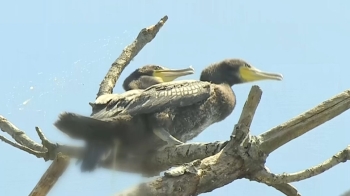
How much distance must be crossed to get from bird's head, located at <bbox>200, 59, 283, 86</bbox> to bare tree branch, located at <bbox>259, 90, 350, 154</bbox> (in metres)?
1.83

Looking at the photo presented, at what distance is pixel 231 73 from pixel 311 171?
198cm

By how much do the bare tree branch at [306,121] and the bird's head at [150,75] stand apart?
6.64 feet

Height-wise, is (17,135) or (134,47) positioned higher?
(134,47)

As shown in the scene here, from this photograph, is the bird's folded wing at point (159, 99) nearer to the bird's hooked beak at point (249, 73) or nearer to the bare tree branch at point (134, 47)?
the bird's hooked beak at point (249, 73)

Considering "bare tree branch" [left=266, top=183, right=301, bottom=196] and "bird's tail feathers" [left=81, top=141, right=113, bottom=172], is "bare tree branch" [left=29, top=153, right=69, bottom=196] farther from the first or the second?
"bare tree branch" [left=266, top=183, right=301, bottom=196]

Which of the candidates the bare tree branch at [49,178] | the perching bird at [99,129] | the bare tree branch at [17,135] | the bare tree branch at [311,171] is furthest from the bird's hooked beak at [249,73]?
the bare tree branch at [49,178]

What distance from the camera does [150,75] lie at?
5047 millimetres

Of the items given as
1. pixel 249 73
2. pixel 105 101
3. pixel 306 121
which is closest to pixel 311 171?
pixel 306 121

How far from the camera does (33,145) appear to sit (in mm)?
3998

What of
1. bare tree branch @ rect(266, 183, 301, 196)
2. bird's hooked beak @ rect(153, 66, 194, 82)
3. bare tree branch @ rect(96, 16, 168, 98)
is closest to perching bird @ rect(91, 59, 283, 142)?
bird's hooked beak @ rect(153, 66, 194, 82)

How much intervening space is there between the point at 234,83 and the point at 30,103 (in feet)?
5.06

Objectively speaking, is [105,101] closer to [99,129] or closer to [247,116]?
[99,129]

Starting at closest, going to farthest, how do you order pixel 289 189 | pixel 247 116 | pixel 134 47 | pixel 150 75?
pixel 247 116 < pixel 289 189 < pixel 150 75 < pixel 134 47

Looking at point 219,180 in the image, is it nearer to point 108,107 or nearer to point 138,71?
point 108,107
